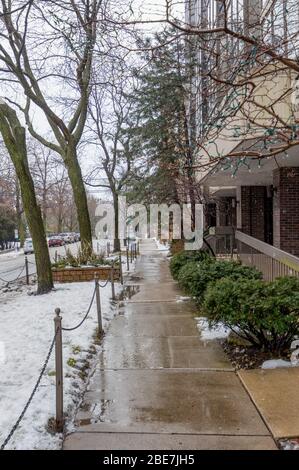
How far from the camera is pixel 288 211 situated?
14.3m

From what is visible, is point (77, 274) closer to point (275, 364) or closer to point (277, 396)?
point (275, 364)

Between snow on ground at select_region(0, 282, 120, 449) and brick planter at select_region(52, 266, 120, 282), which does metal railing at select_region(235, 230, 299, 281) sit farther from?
brick planter at select_region(52, 266, 120, 282)

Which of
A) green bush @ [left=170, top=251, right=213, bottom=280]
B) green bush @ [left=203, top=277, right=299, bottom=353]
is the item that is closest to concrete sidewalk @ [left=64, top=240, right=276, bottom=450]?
green bush @ [left=203, top=277, right=299, bottom=353]

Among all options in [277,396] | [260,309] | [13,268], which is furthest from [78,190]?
[277,396]

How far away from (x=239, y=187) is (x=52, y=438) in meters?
18.3

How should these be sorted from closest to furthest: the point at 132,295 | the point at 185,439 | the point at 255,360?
the point at 185,439 < the point at 255,360 < the point at 132,295

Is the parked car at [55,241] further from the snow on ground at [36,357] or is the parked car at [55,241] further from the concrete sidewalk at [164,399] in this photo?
the concrete sidewalk at [164,399]

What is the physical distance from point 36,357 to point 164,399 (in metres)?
2.12

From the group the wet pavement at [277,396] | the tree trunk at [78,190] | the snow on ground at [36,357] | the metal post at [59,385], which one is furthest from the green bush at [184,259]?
the metal post at [59,385]

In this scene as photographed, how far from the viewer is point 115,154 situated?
3566cm

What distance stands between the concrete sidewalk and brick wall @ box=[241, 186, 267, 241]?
12656 mm

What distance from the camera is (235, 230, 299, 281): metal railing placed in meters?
9.84
